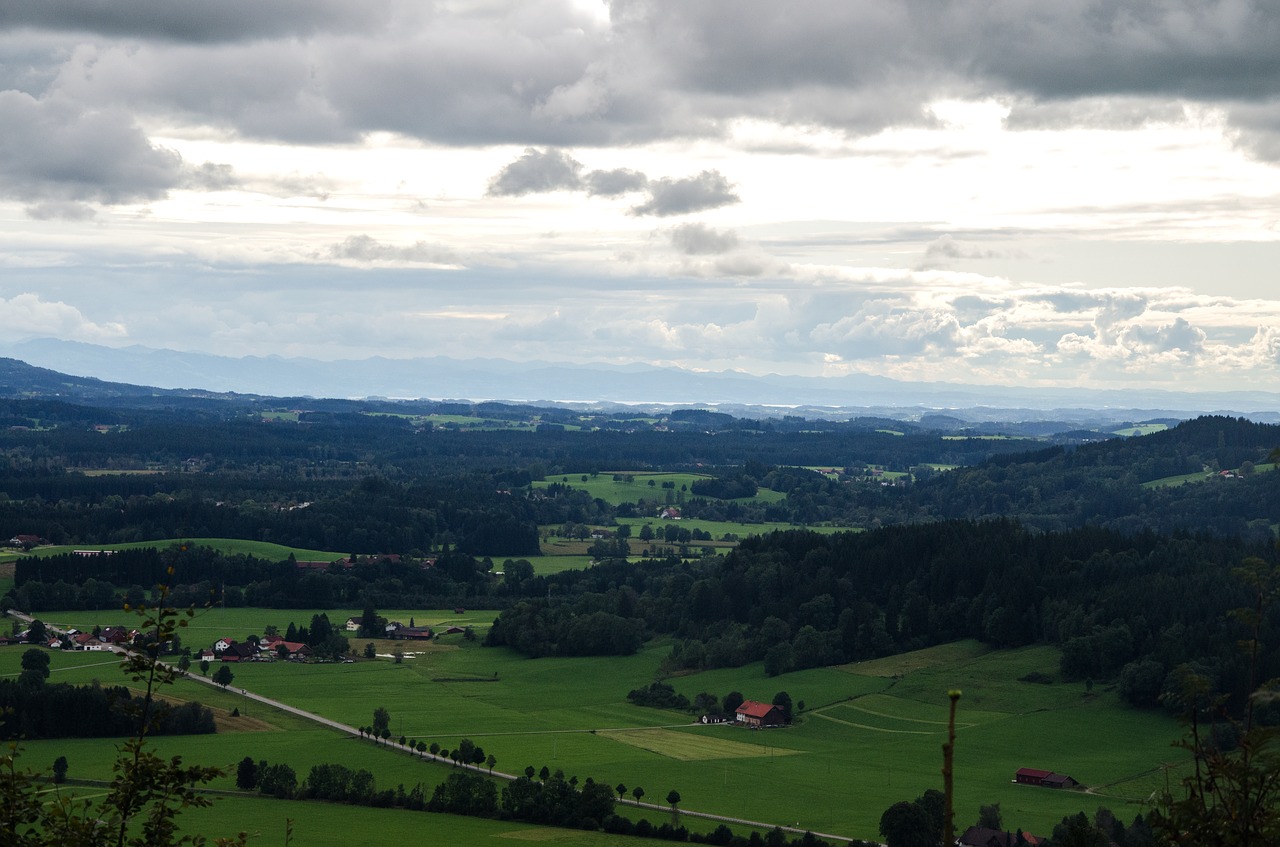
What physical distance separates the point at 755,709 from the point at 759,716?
1462mm

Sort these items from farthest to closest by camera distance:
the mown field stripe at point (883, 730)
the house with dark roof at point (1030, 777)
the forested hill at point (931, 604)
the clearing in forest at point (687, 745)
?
the forested hill at point (931, 604) < the mown field stripe at point (883, 730) < the clearing in forest at point (687, 745) < the house with dark roof at point (1030, 777)

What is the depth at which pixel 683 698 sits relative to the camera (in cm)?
11100

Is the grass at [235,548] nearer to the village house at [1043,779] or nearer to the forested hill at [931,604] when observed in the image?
the forested hill at [931,604]

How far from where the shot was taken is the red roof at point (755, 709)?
102938 millimetres

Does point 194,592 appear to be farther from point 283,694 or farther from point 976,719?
point 976,719

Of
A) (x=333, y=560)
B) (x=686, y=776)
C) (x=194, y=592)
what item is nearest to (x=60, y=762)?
(x=686, y=776)

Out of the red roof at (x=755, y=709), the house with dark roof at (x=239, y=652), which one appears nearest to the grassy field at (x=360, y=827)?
the red roof at (x=755, y=709)

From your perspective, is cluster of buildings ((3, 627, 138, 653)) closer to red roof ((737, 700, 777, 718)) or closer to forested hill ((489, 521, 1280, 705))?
forested hill ((489, 521, 1280, 705))

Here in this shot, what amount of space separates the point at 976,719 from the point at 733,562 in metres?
50.1

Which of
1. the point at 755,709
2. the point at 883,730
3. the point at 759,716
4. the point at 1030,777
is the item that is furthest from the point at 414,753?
the point at 1030,777

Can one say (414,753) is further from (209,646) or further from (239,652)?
(209,646)

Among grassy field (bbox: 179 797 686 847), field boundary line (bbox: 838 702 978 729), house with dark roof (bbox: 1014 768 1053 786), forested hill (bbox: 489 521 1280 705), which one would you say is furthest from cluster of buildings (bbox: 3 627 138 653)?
house with dark roof (bbox: 1014 768 1053 786)

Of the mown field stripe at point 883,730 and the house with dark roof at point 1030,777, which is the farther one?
the mown field stripe at point 883,730

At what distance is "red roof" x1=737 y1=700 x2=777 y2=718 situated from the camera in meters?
103
